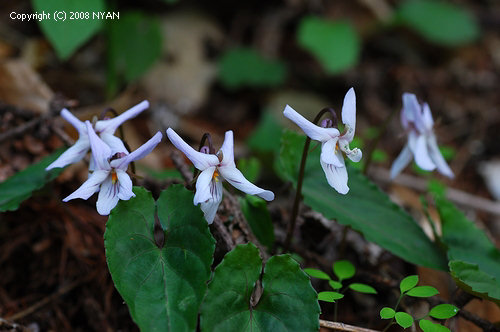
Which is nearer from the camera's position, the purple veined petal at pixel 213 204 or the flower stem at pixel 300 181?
the purple veined petal at pixel 213 204

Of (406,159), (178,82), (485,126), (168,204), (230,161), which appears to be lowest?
(485,126)

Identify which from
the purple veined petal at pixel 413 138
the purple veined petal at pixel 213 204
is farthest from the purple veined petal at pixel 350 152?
the purple veined petal at pixel 413 138

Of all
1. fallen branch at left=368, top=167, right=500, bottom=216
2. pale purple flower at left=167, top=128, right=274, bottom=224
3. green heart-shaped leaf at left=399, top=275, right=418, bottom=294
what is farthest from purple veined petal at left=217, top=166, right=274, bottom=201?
fallen branch at left=368, top=167, right=500, bottom=216

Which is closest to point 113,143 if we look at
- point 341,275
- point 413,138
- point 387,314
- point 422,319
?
point 341,275

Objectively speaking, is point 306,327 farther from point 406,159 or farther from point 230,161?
point 406,159

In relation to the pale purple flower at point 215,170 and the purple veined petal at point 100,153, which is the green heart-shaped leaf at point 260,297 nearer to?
the pale purple flower at point 215,170

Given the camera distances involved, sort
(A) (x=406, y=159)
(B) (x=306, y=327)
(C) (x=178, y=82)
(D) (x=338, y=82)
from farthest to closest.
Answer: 1. (D) (x=338, y=82)
2. (C) (x=178, y=82)
3. (A) (x=406, y=159)
4. (B) (x=306, y=327)

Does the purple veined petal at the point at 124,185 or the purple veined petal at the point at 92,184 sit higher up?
the purple veined petal at the point at 124,185

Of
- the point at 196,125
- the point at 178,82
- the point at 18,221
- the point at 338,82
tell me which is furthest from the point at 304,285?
the point at 338,82
